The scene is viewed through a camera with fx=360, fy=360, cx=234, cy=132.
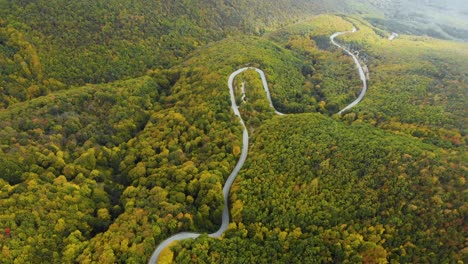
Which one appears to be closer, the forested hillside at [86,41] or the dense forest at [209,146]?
the dense forest at [209,146]

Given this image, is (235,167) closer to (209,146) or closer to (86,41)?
(209,146)

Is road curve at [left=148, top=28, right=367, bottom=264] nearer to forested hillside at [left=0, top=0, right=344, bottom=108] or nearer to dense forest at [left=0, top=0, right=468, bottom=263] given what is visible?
dense forest at [left=0, top=0, right=468, bottom=263]

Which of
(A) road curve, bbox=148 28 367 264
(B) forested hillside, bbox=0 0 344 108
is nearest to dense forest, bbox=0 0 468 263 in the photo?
(B) forested hillside, bbox=0 0 344 108

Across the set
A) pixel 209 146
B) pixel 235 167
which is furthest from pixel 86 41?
pixel 235 167

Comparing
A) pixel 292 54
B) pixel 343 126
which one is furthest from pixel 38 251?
pixel 292 54

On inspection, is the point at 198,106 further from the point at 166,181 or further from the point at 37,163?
the point at 37,163

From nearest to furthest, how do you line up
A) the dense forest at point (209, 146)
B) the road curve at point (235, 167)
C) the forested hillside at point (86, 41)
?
1. the dense forest at point (209, 146)
2. the road curve at point (235, 167)
3. the forested hillside at point (86, 41)

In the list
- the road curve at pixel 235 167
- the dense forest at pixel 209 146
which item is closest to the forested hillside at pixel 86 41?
the dense forest at pixel 209 146

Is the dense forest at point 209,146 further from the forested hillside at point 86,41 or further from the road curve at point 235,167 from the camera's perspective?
the road curve at point 235,167
